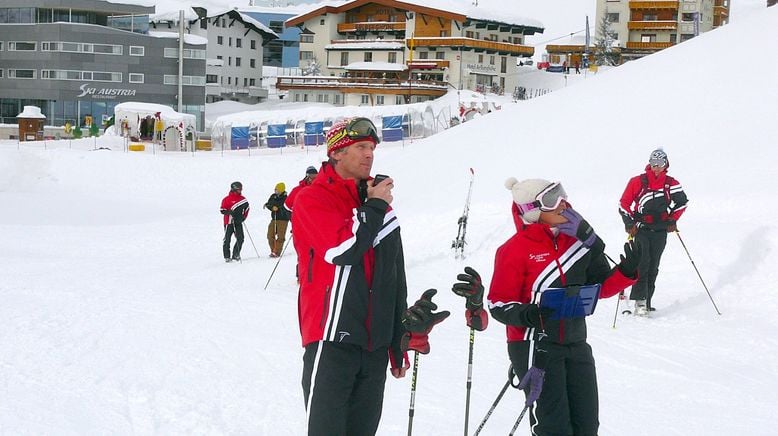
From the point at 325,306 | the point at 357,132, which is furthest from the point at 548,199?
the point at 325,306

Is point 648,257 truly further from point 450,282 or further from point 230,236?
point 230,236

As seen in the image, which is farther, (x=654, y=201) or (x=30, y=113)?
(x=30, y=113)

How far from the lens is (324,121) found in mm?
41188

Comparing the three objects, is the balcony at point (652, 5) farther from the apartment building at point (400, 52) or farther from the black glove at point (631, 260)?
the black glove at point (631, 260)

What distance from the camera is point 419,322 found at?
409 cm

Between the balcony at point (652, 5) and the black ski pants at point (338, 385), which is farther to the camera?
the balcony at point (652, 5)

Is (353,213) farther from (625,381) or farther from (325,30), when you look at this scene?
(325,30)

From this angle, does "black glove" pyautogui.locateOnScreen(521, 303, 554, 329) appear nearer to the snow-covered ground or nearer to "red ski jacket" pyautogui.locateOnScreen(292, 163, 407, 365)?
"red ski jacket" pyautogui.locateOnScreen(292, 163, 407, 365)

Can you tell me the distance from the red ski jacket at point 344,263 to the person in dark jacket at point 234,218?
43.5ft

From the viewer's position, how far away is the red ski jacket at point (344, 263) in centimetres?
382

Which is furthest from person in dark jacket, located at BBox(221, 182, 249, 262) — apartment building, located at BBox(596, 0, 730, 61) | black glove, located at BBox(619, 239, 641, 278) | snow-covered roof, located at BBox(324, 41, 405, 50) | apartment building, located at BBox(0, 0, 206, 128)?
apartment building, located at BBox(596, 0, 730, 61)

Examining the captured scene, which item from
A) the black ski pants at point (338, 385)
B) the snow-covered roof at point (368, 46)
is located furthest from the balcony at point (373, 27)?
the black ski pants at point (338, 385)

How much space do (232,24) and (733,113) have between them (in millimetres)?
66724

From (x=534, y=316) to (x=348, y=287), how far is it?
117 cm
